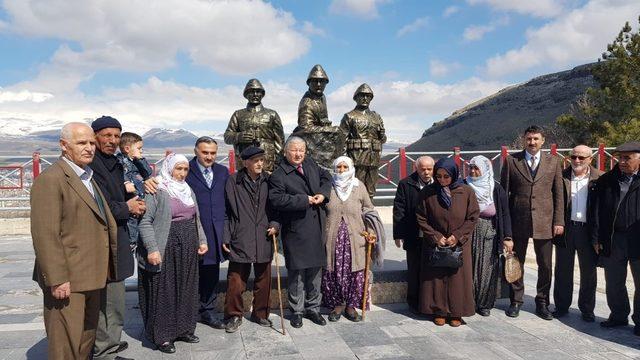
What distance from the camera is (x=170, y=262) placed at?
351cm

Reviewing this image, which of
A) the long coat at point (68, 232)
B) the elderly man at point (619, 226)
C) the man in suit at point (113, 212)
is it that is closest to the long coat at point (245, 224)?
the man in suit at point (113, 212)

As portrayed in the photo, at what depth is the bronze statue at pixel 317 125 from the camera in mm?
5633

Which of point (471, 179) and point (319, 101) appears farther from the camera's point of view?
point (319, 101)

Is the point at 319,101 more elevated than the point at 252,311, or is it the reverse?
the point at 319,101

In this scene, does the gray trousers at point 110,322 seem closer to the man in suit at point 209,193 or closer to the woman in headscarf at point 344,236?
A: the man in suit at point 209,193

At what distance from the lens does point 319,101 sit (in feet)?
19.2

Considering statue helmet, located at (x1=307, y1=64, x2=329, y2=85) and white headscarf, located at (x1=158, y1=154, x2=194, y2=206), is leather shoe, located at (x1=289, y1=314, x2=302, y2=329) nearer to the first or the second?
white headscarf, located at (x1=158, y1=154, x2=194, y2=206)

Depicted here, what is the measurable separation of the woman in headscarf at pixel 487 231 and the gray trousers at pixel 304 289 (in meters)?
1.50

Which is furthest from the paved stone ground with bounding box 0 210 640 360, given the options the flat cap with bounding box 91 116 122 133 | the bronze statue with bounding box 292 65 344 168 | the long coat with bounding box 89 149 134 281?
the bronze statue with bounding box 292 65 344 168

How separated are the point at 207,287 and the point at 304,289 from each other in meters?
0.86

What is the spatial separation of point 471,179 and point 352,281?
146 centimetres

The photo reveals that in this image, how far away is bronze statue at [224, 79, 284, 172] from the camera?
592 cm

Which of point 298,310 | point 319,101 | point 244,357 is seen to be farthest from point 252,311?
point 319,101

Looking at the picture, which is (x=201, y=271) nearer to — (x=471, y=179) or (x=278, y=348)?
(x=278, y=348)
